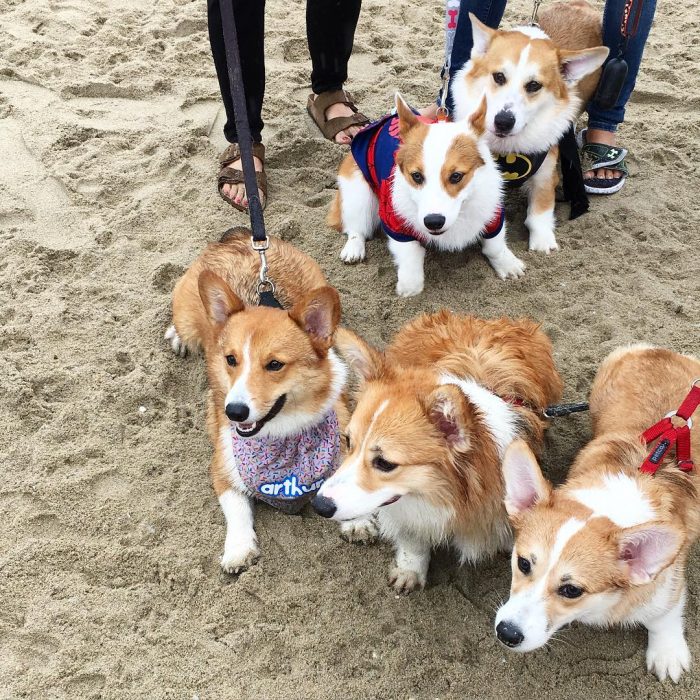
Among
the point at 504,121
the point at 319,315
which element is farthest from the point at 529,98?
the point at 319,315

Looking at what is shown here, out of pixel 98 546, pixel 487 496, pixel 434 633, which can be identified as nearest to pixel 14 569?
A: pixel 98 546

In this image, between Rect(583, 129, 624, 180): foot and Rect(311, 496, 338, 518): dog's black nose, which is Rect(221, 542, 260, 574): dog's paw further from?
Rect(583, 129, 624, 180): foot

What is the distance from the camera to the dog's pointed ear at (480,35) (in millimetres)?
3565

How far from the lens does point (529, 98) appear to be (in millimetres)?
3486

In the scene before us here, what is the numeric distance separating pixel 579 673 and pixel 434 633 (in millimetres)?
464

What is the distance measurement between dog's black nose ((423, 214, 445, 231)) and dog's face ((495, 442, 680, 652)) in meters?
1.60

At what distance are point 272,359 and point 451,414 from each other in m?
0.73

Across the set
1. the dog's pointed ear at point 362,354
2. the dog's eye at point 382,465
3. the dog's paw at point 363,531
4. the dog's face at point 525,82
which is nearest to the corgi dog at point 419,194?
the dog's face at point 525,82

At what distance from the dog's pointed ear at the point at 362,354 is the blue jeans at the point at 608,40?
247 centimetres

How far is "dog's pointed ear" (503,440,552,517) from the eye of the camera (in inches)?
68.0

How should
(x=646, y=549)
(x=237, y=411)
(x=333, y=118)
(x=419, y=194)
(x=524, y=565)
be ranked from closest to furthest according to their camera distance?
(x=646, y=549), (x=524, y=565), (x=237, y=411), (x=419, y=194), (x=333, y=118)

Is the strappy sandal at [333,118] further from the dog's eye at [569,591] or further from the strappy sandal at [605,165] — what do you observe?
the dog's eye at [569,591]

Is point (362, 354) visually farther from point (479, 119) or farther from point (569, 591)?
point (479, 119)

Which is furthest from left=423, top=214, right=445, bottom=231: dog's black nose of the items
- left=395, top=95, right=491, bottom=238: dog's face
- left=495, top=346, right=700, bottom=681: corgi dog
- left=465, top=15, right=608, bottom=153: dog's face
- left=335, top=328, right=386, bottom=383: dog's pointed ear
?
left=495, top=346, right=700, bottom=681: corgi dog
